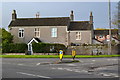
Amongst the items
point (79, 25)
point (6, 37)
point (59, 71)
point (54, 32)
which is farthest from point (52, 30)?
point (59, 71)

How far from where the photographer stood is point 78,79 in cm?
1202

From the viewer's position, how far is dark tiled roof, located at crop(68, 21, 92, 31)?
54.8 meters

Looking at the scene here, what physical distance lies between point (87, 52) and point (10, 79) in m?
35.7

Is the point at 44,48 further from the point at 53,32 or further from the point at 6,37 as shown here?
the point at 6,37

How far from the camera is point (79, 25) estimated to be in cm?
5634

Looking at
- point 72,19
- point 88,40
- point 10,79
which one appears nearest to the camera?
point 10,79

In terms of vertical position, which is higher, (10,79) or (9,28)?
(9,28)

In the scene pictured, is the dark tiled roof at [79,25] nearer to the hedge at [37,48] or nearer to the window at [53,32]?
the window at [53,32]

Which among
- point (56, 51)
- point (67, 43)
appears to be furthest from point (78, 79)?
point (67, 43)

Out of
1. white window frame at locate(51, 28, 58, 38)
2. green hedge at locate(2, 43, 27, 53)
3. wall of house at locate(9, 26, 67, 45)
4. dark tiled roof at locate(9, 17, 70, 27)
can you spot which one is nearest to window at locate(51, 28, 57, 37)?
white window frame at locate(51, 28, 58, 38)

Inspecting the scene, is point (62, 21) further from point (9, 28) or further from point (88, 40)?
point (9, 28)

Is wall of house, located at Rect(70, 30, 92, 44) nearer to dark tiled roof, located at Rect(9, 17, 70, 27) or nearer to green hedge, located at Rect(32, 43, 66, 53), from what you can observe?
dark tiled roof, located at Rect(9, 17, 70, 27)

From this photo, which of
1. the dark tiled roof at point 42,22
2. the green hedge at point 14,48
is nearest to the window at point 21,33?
the dark tiled roof at point 42,22

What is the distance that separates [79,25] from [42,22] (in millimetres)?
7891
